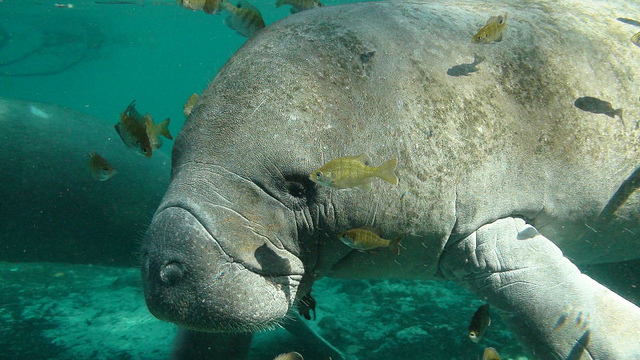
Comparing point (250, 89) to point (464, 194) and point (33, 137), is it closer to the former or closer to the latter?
point (464, 194)

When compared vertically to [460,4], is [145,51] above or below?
below

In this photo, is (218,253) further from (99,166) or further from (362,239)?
(99,166)

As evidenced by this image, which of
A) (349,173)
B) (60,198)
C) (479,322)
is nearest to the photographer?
(349,173)

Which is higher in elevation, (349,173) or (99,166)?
(349,173)

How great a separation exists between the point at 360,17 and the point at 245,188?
1.47 m

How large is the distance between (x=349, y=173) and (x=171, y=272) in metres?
0.98

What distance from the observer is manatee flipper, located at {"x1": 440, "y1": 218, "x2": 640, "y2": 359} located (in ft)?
8.29

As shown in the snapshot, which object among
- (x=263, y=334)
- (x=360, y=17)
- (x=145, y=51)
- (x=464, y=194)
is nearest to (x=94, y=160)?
(x=263, y=334)

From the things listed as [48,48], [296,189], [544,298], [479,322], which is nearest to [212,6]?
[296,189]

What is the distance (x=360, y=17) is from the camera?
2.88m

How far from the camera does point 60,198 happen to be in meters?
6.28

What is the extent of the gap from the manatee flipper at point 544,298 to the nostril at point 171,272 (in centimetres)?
173

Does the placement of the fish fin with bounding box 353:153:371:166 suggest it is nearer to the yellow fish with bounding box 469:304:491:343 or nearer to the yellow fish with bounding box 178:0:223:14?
the yellow fish with bounding box 469:304:491:343

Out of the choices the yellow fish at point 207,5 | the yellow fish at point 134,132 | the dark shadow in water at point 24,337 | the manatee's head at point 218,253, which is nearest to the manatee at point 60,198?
the dark shadow in water at point 24,337
